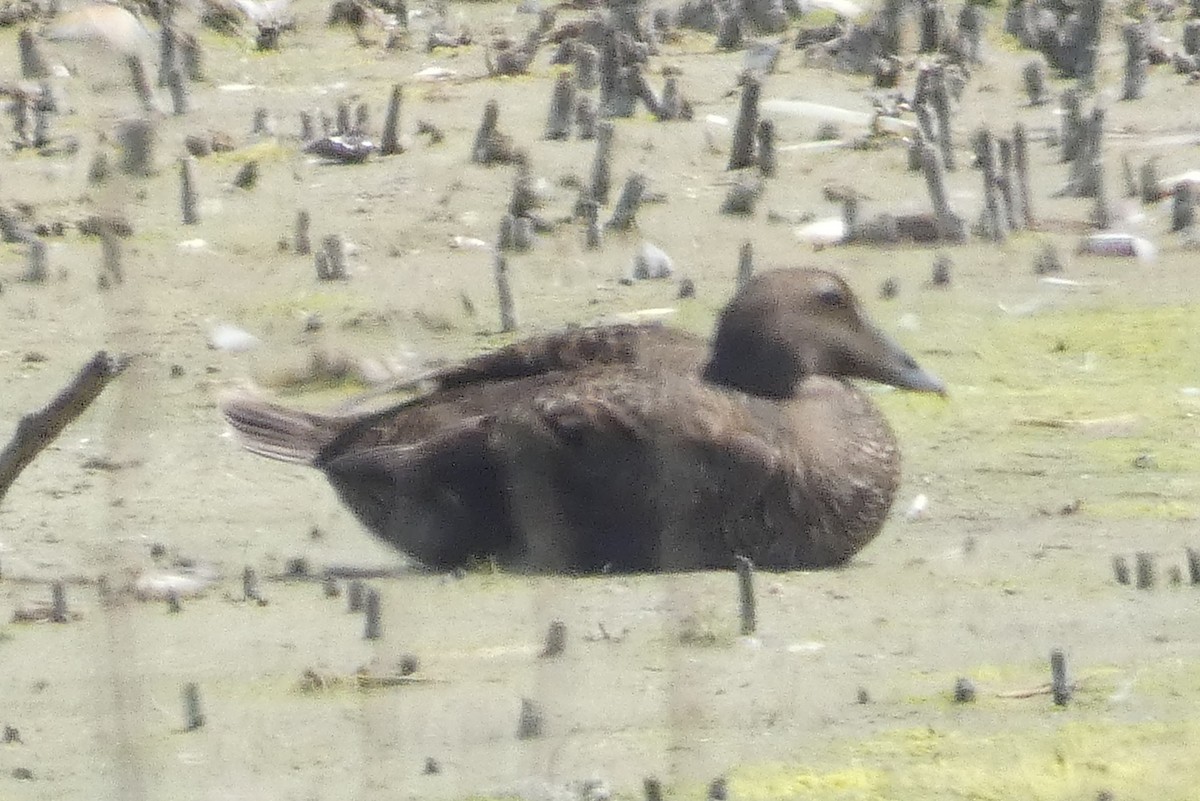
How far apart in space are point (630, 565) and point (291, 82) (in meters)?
6.02

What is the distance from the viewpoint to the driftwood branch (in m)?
3.10

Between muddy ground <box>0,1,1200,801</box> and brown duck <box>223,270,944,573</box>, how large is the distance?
0.44ft

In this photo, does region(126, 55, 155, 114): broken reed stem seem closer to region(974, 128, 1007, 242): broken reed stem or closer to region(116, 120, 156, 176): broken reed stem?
region(116, 120, 156, 176): broken reed stem

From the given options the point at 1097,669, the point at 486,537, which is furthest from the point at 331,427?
the point at 1097,669

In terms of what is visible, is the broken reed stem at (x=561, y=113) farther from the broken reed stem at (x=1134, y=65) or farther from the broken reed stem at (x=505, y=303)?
the broken reed stem at (x=1134, y=65)

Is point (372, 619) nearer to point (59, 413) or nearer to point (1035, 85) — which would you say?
point (59, 413)

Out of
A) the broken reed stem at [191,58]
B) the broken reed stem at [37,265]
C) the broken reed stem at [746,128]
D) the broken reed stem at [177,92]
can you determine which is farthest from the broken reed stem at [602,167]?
the broken reed stem at [191,58]

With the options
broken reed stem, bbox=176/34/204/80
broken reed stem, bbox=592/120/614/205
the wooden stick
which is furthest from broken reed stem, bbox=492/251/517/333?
broken reed stem, bbox=176/34/204/80

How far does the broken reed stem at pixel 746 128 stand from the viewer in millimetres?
9758

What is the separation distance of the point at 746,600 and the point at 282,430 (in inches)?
67.5

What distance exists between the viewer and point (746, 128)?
9.84 metres

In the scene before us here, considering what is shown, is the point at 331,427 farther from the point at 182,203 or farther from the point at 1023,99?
the point at 1023,99

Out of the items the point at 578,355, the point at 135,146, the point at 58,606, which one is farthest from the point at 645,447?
the point at 135,146

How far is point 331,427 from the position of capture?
682 centimetres
